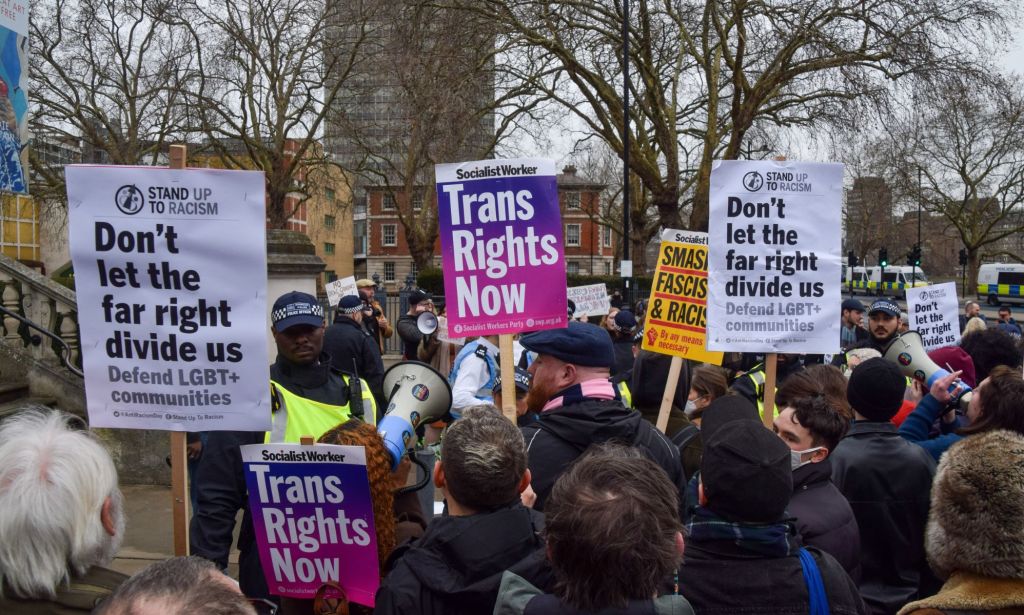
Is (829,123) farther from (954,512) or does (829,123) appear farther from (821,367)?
(954,512)

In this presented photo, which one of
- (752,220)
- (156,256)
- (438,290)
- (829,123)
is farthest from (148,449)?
(438,290)

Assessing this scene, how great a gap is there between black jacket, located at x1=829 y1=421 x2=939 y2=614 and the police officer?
2034 millimetres

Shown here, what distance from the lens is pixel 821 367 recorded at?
3889 millimetres

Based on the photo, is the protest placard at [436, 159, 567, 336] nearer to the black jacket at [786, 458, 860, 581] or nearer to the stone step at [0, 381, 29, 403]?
the black jacket at [786, 458, 860, 581]

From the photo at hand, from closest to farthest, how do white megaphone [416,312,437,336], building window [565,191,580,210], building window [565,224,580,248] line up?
white megaphone [416,312,437,336], building window [565,191,580,210], building window [565,224,580,248]

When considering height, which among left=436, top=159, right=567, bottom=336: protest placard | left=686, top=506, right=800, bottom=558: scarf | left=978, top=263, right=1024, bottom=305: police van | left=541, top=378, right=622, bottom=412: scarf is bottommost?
left=978, top=263, right=1024, bottom=305: police van

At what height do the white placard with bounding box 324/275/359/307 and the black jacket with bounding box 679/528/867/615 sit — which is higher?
the white placard with bounding box 324/275/359/307

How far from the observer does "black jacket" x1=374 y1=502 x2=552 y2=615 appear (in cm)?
223

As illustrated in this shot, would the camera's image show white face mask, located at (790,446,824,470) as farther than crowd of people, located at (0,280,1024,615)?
Yes

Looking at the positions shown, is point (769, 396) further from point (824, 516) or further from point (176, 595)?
point (176, 595)

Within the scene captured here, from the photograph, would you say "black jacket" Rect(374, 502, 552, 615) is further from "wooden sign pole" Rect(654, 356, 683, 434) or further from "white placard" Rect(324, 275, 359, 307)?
"white placard" Rect(324, 275, 359, 307)

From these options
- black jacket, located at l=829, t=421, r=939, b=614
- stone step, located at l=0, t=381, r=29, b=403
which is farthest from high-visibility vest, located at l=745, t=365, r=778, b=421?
stone step, located at l=0, t=381, r=29, b=403

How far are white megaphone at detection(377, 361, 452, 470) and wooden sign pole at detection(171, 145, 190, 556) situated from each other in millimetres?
766

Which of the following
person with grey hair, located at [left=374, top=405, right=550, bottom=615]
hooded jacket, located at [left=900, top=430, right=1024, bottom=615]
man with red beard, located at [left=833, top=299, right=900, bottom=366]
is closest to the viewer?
hooded jacket, located at [left=900, top=430, right=1024, bottom=615]
